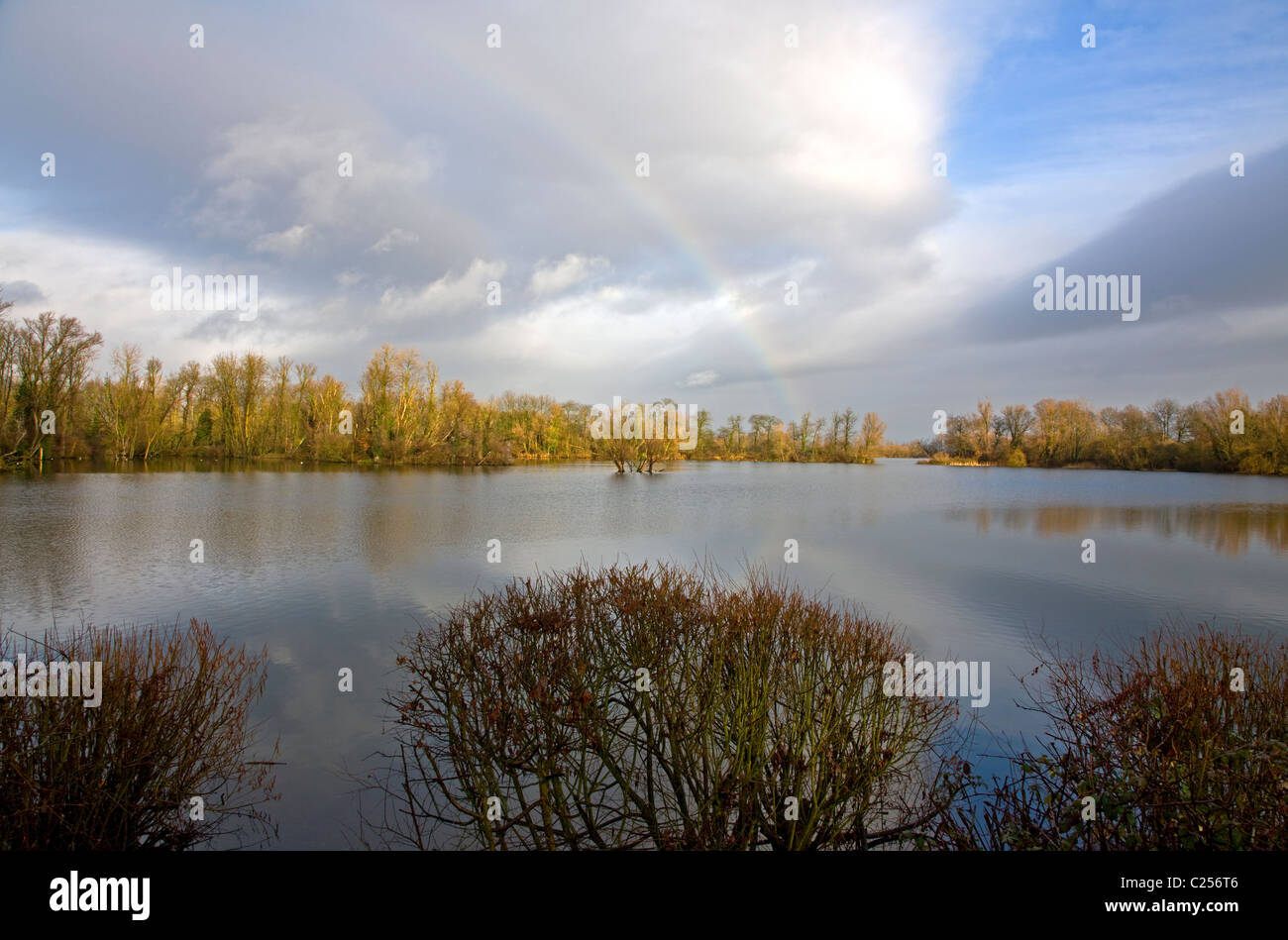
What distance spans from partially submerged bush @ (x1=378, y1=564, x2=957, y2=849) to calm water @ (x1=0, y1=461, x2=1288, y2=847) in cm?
181

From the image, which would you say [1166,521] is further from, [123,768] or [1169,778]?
[123,768]

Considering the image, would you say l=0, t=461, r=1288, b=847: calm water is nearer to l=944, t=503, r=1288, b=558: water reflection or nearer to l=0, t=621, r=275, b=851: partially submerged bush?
l=944, t=503, r=1288, b=558: water reflection

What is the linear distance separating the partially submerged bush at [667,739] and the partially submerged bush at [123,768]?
1859mm

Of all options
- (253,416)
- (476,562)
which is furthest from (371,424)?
(476,562)

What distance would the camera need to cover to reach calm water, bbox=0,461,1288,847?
11.6 meters

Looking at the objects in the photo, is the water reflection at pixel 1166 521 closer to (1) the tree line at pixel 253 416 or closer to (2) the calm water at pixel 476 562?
(2) the calm water at pixel 476 562

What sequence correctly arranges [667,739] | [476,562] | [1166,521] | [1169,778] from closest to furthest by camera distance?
[1169,778], [667,739], [476,562], [1166,521]

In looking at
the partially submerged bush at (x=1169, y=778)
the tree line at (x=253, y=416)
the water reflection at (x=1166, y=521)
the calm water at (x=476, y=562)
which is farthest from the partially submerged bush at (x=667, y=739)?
the tree line at (x=253, y=416)

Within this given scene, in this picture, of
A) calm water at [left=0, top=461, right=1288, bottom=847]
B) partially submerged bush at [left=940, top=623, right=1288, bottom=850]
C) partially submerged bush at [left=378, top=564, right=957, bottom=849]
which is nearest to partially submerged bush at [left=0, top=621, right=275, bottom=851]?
calm water at [left=0, top=461, right=1288, bottom=847]

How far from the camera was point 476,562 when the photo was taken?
20141 mm

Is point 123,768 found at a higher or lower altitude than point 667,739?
higher

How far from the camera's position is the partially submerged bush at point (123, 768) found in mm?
5219

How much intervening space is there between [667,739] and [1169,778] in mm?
4774
